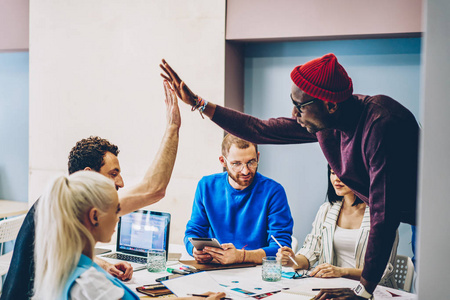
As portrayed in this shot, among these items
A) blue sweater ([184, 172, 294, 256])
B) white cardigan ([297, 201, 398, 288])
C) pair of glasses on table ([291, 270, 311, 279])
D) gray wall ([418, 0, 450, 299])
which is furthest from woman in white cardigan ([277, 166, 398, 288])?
gray wall ([418, 0, 450, 299])

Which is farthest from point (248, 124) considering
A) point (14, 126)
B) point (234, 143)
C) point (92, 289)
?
point (14, 126)

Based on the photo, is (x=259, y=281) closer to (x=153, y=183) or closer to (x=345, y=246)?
(x=153, y=183)

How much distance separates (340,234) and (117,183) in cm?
159

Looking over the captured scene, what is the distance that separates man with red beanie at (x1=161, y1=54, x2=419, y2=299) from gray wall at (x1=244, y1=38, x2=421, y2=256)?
1.93m

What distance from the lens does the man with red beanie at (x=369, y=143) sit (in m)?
1.87

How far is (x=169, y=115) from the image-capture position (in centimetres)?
233

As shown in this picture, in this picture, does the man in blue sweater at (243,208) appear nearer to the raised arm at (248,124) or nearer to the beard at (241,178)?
the beard at (241,178)

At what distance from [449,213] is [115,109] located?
3.81 metres

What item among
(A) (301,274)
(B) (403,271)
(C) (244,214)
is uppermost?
(C) (244,214)

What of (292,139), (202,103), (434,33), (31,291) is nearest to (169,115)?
(202,103)

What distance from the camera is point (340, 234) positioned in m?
3.22

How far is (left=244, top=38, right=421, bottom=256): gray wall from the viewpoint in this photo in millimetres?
3836

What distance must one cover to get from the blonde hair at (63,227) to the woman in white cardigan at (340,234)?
1814mm

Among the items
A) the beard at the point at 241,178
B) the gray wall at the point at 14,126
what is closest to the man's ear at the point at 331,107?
the beard at the point at 241,178
